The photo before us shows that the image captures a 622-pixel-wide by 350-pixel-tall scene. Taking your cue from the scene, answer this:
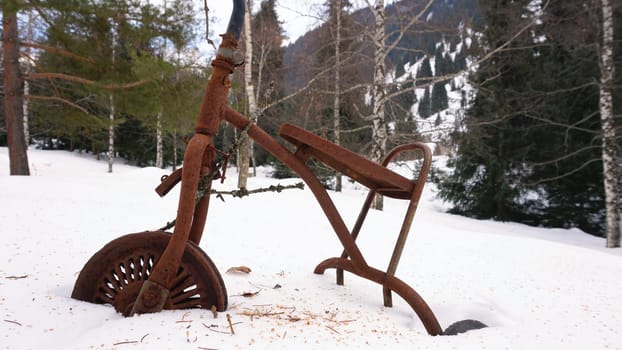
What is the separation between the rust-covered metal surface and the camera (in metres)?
1.41

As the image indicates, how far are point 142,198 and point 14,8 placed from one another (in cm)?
390

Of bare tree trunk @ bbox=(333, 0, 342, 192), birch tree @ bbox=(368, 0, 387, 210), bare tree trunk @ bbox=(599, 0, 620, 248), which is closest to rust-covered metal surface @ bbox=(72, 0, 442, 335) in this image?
bare tree trunk @ bbox=(333, 0, 342, 192)

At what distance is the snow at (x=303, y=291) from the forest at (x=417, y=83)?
291cm

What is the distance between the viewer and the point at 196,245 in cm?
155

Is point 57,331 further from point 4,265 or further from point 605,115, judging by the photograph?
point 605,115

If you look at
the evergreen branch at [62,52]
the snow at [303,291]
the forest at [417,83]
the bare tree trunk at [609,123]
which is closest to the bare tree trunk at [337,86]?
the forest at [417,83]

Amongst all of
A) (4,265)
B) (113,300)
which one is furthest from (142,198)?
(113,300)

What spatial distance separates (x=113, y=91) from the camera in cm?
703

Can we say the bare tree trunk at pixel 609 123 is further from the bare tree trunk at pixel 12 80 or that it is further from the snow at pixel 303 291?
the bare tree trunk at pixel 12 80

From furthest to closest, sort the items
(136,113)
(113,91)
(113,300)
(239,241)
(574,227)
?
(574,227) → (136,113) → (113,91) → (239,241) → (113,300)

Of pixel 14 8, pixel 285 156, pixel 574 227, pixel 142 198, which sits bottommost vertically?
pixel 574 227

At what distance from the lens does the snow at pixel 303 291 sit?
4.22 feet

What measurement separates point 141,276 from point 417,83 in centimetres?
947

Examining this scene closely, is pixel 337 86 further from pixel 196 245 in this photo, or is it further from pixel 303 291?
pixel 196 245
